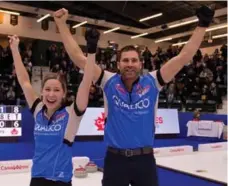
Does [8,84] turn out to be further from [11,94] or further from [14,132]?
[14,132]

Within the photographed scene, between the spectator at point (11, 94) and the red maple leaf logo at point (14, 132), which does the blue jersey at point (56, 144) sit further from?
the spectator at point (11, 94)

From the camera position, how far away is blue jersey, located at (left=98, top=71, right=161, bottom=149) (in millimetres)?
1843

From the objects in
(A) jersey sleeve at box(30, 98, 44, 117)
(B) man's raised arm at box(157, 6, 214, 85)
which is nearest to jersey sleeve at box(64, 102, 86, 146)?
(A) jersey sleeve at box(30, 98, 44, 117)

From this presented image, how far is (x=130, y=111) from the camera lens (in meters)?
1.85

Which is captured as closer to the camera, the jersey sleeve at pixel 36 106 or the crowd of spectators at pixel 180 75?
the jersey sleeve at pixel 36 106

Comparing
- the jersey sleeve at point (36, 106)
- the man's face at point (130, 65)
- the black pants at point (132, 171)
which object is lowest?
the black pants at point (132, 171)

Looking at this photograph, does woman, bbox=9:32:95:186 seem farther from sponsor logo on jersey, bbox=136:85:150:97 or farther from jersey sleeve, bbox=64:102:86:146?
sponsor logo on jersey, bbox=136:85:150:97

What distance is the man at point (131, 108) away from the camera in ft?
6.03

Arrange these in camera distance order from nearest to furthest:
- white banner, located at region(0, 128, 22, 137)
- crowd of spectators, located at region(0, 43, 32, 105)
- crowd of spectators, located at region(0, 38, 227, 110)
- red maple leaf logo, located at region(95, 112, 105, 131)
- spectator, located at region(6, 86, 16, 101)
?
white banner, located at region(0, 128, 22, 137) → red maple leaf logo, located at region(95, 112, 105, 131) → crowd of spectators, located at region(0, 43, 32, 105) → spectator, located at region(6, 86, 16, 101) → crowd of spectators, located at region(0, 38, 227, 110)

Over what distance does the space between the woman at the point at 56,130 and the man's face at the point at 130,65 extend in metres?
0.26

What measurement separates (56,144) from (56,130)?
7cm

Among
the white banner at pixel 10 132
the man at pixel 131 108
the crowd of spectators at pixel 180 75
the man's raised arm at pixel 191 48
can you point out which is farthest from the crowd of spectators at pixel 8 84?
the man's raised arm at pixel 191 48

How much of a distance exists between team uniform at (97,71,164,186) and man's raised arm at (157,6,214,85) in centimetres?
10

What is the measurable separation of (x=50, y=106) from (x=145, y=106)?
1.68 feet
